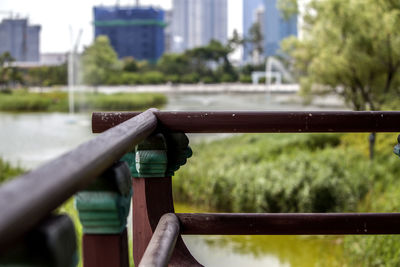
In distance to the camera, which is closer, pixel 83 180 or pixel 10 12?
pixel 83 180

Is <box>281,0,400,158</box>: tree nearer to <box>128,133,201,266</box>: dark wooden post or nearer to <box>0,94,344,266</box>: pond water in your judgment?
<box>0,94,344,266</box>: pond water

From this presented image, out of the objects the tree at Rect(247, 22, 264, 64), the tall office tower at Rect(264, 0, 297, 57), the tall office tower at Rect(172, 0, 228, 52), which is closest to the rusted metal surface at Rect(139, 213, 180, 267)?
the tree at Rect(247, 22, 264, 64)

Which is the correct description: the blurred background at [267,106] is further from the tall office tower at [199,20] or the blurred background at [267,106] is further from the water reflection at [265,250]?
the tall office tower at [199,20]

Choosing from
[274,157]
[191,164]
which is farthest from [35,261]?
[274,157]

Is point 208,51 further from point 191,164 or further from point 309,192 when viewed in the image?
point 309,192

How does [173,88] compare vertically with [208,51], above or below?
below

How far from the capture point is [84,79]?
35938mm

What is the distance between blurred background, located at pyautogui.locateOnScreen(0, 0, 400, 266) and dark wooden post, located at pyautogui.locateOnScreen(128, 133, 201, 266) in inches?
102

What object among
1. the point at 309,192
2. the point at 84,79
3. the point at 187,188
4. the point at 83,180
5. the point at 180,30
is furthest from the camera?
the point at 180,30

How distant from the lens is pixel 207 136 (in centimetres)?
2253

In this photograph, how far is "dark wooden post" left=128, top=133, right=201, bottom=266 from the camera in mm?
1218

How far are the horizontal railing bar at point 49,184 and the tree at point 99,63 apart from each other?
36.2m

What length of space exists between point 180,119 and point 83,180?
68 cm

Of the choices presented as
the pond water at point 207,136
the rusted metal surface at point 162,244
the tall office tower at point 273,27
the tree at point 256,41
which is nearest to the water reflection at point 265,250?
the pond water at point 207,136
